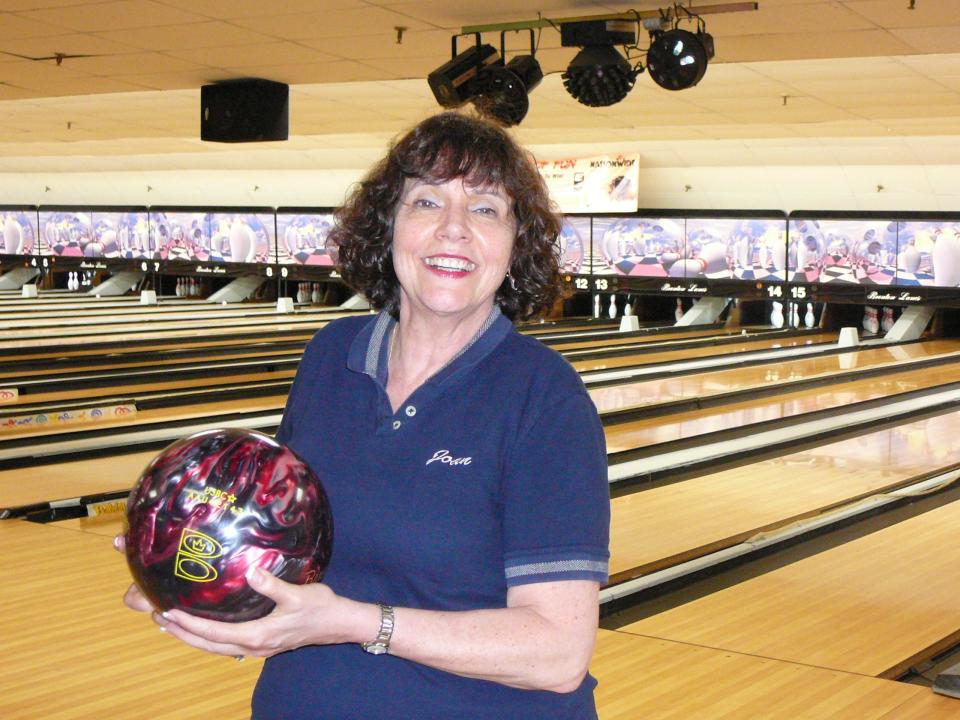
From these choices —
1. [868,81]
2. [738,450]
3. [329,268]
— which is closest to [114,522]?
[738,450]

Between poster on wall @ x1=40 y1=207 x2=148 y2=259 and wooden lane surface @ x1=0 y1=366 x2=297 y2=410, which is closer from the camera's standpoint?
wooden lane surface @ x1=0 y1=366 x2=297 y2=410

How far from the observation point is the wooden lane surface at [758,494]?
398cm

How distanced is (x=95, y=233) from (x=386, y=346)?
619 inches

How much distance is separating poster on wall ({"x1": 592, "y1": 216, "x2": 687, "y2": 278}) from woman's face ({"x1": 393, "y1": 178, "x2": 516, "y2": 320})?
1083 centimetres

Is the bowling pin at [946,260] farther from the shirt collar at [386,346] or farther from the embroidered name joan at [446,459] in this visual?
the embroidered name joan at [446,459]

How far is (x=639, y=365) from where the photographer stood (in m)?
8.69

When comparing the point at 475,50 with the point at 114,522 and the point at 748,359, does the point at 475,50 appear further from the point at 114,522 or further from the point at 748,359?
the point at 748,359

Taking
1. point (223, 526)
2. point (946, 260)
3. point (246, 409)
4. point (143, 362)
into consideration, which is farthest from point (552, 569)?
point (946, 260)

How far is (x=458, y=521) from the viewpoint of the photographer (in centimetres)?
124

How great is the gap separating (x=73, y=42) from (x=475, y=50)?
72.8 inches

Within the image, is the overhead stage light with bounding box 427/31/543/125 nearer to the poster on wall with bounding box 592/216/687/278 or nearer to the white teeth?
the white teeth

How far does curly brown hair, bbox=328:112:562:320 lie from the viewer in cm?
137

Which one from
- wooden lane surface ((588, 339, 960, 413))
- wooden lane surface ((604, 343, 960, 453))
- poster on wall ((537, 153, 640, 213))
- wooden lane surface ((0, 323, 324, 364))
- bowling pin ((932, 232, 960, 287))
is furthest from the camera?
poster on wall ((537, 153, 640, 213))

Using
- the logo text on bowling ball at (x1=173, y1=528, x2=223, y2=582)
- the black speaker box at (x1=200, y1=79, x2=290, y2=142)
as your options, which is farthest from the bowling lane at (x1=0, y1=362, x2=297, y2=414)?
the logo text on bowling ball at (x1=173, y1=528, x2=223, y2=582)
